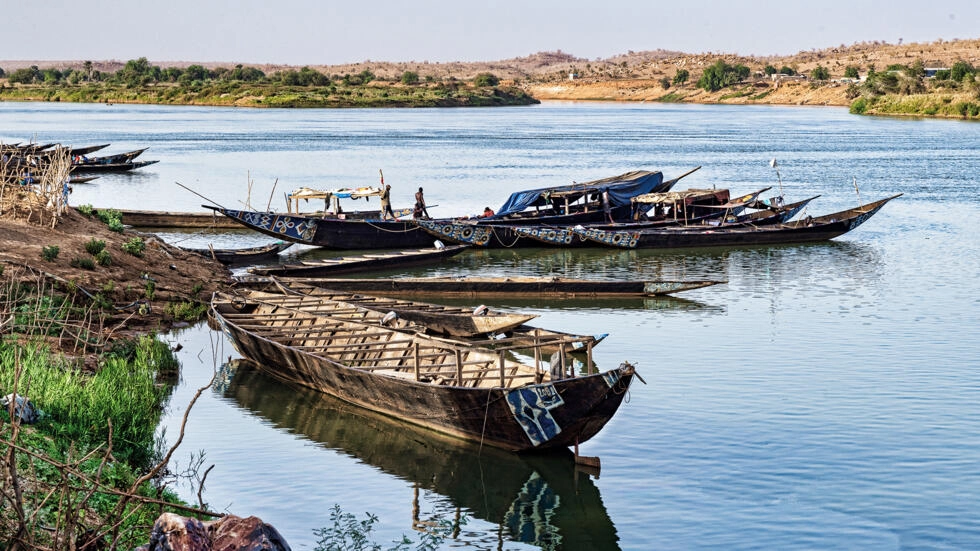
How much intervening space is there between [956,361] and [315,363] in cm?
1008

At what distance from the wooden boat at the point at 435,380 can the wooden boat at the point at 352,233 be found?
1127cm

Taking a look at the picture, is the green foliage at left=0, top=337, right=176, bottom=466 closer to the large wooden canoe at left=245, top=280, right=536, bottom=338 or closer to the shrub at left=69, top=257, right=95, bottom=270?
the large wooden canoe at left=245, top=280, right=536, bottom=338

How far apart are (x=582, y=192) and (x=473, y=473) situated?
2012 cm

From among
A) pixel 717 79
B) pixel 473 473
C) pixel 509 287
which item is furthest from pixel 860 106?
pixel 473 473

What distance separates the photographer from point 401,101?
127 meters

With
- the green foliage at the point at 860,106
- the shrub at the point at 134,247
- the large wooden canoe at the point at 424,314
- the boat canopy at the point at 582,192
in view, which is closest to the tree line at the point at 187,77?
the green foliage at the point at 860,106

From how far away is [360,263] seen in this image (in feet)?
81.8

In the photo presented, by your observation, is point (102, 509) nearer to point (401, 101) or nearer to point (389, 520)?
point (389, 520)

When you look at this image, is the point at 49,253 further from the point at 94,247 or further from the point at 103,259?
the point at 94,247

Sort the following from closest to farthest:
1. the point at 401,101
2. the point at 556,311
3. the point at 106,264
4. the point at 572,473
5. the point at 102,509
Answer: the point at 102,509 → the point at 572,473 → the point at 106,264 → the point at 556,311 → the point at 401,101

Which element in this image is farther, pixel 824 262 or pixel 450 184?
pixel 450 184

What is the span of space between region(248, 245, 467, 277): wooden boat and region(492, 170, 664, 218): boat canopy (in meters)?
3.57

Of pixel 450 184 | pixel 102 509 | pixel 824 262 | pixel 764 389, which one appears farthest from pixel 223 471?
pixel 450 184

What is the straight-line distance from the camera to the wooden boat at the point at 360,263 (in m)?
23.3
